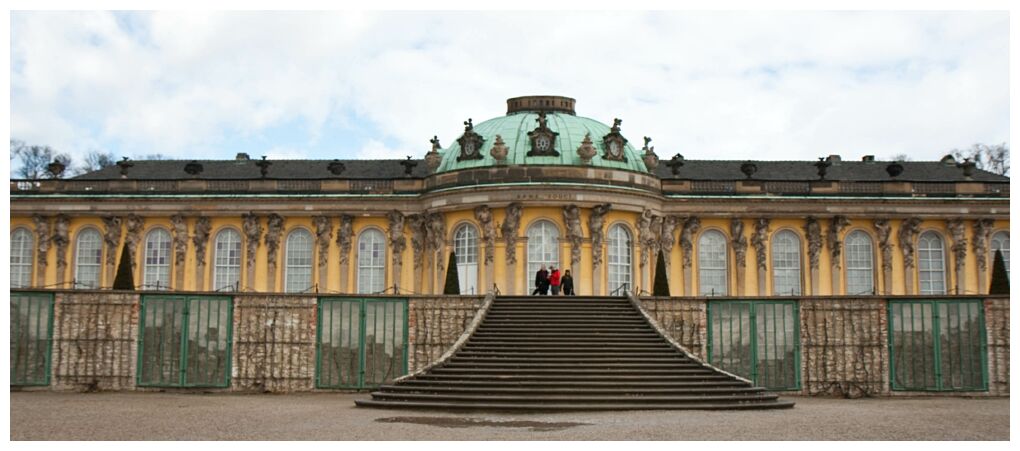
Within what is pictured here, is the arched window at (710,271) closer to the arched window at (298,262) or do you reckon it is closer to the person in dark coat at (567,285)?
the person in dark coat at (567,285)

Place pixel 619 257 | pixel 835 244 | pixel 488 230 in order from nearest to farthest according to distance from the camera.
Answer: pixel 488 230
pixel 619 257
pixel 835 244

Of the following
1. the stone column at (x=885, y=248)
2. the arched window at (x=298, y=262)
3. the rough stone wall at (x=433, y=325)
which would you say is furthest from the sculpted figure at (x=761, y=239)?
the rough stone wall at (x=433, y=325)

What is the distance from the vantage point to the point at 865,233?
48125 mm

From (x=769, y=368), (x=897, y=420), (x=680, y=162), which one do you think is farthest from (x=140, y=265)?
(x=897, y=420)

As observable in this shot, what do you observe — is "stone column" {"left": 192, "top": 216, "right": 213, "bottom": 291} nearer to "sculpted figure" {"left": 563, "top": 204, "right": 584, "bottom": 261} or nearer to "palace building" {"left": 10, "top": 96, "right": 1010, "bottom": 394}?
"palace building" {"left": 10, "top": 96, "right": 1010, "bottom": 394}

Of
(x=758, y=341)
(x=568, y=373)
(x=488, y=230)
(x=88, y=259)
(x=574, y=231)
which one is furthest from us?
(x=88, y=259)

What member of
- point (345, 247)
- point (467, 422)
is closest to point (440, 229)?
point (345, 247)

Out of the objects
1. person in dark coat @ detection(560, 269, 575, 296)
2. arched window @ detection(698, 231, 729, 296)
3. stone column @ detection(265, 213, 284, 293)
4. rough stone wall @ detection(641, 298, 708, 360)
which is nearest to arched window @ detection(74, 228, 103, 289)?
stone column @ detection(265, 213, 284, 293)

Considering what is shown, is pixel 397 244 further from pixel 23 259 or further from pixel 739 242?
pixel 23 259

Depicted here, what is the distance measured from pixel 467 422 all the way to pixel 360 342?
10.4 metres

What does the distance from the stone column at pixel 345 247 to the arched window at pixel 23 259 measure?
11.6m

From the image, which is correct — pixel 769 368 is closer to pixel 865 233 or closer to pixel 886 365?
pixel 886 365

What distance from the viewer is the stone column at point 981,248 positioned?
156 feet

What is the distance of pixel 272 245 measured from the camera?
158ft
